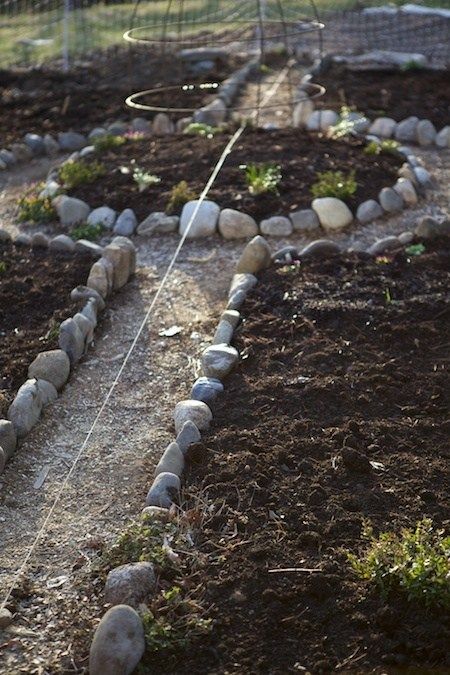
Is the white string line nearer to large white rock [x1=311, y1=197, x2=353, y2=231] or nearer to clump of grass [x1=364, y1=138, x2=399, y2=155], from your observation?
large white rock [x1=311, y1=197, x2=353, y2=231]

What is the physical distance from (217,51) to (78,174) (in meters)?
4.92

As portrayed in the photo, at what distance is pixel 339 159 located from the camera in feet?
26.8

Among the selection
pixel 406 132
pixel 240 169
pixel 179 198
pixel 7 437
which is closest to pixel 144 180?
pixel 179 198

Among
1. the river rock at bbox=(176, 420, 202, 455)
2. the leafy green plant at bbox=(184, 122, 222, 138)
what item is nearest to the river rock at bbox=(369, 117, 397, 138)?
the leafy green plant at bbox=(184, 122, 222, 138)

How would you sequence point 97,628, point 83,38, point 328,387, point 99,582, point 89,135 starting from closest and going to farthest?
point 97,628 → point 99,582 → point 328,387 → point 89,135 → point 83,38

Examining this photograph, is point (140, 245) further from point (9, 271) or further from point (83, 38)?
point (83, 38)

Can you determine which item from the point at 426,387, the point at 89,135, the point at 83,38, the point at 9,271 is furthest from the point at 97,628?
the point at 83,38

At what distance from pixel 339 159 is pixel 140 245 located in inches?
72.5

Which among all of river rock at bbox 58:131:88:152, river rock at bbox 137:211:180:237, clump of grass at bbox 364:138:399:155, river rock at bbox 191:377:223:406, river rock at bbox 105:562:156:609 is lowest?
river rock at bbox 58:131:88:152

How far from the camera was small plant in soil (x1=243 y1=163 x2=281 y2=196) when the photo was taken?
7.61 meters

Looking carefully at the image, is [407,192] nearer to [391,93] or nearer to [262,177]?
[262,177]

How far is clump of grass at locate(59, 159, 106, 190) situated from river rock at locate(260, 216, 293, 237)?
154 cm

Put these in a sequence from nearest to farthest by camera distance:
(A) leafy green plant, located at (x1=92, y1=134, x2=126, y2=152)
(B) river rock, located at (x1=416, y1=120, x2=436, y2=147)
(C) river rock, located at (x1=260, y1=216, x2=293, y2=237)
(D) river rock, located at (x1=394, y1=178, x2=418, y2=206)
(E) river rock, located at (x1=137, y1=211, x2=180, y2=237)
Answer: (C) river rock, located at (x1=260, y1=216, x2=293, y2=237), (E) river rock, located at (x1=137, y1=211, x2=180, y2=237), (D) river rock, located at (x1=394, y1=178, x2=418, y2=206), (A) leafy green plant, located at (x1=92, y1=134, x2=126, y2=152), (B) river rock, located at (x1=416, y1=120, x2=436, y2=147)

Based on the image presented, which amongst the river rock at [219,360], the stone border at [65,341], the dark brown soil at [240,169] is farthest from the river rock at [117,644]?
the dark brown soil at [240,169]
